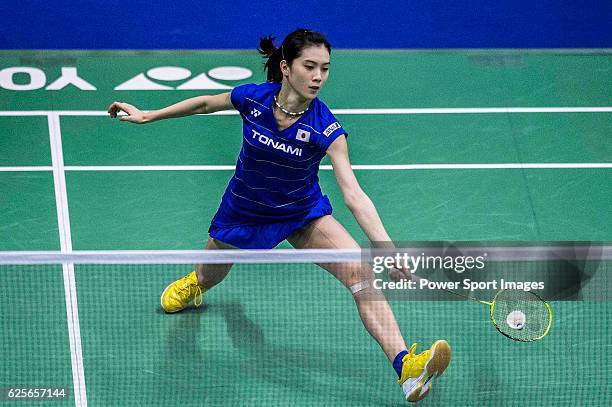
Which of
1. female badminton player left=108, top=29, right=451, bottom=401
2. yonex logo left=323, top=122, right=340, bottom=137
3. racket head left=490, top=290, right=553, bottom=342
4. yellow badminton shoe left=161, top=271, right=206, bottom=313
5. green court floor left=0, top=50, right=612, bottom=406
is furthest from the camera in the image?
yellow badminton shoe left=161, top=271, right=206, bottom=313

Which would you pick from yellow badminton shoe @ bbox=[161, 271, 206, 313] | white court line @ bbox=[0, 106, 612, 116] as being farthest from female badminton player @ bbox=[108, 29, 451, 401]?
Result: white court line @ bbox=[0, 106, 612, 116]

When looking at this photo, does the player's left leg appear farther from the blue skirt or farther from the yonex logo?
the yonex logo

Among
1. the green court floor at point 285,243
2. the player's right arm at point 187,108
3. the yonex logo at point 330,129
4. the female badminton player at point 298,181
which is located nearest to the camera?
the female badminton player at point 298,181

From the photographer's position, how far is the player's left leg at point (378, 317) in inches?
222

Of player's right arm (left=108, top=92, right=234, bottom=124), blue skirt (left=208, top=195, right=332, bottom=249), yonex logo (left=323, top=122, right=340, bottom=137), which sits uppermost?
player's right arm (left=108, top=92, right=234, bottom=124)

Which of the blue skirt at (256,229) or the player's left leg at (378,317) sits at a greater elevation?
the blue skirt at (256,229)

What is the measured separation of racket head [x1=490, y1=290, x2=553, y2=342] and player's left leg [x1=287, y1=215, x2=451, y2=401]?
0.51 meters

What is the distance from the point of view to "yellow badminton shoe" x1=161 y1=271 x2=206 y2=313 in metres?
6.77

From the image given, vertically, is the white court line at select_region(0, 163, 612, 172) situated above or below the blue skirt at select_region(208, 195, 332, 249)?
above

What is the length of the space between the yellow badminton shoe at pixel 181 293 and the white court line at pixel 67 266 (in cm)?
58

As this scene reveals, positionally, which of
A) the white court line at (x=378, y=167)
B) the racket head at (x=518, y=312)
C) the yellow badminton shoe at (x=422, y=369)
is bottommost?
the yellow badminton shoe at (x=422, y=369)

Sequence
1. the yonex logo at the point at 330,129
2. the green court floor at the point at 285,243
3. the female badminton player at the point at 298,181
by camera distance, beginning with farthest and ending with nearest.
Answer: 1. the green court floor at the point at 285,243
2. the yonex logo at the point at 330,129
3. the female badminton player at the point at 298,181

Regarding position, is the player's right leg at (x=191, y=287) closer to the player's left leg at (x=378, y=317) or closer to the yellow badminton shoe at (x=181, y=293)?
the yellow badminton shoe at (x=181, y=293)

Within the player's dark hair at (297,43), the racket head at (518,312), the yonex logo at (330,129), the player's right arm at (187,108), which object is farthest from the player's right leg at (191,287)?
the racket head at (518,312)
